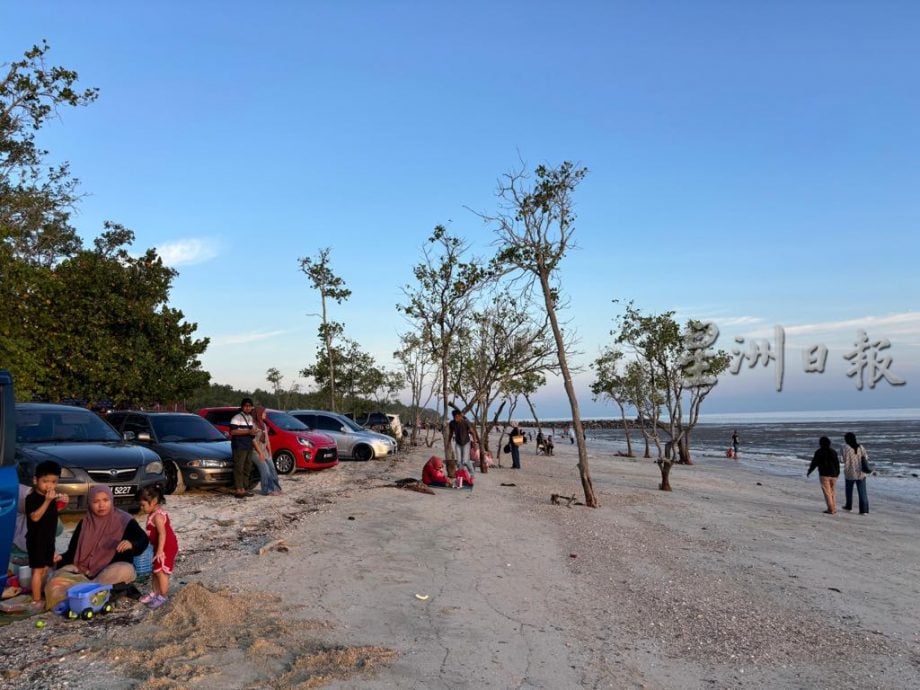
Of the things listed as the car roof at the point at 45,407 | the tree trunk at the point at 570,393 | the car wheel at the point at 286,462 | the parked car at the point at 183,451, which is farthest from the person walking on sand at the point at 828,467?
the car roof at the point at 45,407

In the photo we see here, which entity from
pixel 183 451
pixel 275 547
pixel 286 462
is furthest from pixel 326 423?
pixel 275 547

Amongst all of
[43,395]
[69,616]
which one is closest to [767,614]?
[69,616]

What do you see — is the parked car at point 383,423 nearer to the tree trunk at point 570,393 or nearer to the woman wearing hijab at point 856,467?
the tree trunk at point 570,393

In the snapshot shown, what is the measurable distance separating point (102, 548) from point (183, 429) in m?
7.31

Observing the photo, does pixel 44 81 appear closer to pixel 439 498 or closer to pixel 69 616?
pixel 439 498

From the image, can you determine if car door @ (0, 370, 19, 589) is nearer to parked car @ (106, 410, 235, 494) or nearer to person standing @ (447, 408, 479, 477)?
parked car @ (106, 410, 235, 494)

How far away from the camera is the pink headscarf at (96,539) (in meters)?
5.66

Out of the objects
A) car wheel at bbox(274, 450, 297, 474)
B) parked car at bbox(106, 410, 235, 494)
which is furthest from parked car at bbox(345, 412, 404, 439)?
parked car at bbox(106, 410, 235, 494)

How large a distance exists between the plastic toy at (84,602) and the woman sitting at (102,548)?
0.74 feet

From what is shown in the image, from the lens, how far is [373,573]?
22.6 ft

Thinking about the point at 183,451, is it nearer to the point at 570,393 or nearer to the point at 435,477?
the point at 435,477

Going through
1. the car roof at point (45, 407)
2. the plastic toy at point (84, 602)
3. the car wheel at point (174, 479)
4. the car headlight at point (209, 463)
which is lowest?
the plastic toy at point (84, 602)

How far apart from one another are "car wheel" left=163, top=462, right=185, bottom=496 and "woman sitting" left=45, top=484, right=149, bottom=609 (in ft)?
19.6

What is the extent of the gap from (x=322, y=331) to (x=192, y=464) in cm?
2242
